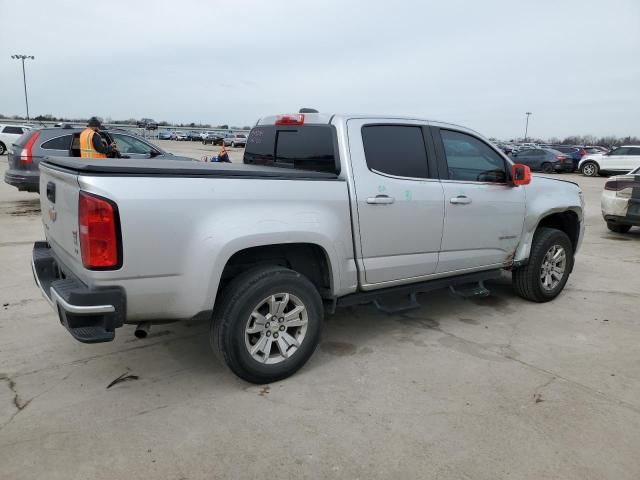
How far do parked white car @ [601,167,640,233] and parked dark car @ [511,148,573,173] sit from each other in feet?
63.8

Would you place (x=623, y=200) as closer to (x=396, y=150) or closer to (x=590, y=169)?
(x=396, y=150)

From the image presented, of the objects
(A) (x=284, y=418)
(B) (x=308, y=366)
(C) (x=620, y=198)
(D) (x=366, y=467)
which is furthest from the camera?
(C) (x=620, y=198)

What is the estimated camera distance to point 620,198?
9.19 m

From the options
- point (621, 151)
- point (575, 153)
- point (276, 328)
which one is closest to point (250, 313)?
point (276, 328)

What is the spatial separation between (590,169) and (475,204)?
83.6 feet

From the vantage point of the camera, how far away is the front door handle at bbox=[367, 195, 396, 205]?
3.79 metres

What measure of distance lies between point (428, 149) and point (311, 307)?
1782 millimetres

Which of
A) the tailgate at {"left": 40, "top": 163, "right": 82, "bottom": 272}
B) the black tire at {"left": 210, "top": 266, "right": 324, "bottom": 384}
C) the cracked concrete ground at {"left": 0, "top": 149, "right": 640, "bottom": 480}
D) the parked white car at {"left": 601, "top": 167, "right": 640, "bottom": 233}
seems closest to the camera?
the cracked concrete ground at {"left": 0, "top": 149, "right": 640, "bottom": 480}

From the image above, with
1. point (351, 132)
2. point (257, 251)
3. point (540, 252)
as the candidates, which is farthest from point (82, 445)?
point (540, 252)

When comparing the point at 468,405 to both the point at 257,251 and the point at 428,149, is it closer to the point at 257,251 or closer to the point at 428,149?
the point at 257,251

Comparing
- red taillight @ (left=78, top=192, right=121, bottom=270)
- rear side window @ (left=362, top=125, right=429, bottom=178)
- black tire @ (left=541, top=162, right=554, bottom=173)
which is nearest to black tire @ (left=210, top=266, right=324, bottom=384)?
red taillight @ (left=78, top=192, right=121, bottom=270)

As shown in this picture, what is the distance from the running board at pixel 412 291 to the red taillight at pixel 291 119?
1.53m

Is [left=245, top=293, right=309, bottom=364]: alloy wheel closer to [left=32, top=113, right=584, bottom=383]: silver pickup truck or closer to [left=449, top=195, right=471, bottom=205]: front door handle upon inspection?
[left=32, top=113, right=584, bottom=383]: silver pickup truck

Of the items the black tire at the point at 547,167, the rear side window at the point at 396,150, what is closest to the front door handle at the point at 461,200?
the rear side window at the point at 396,150
